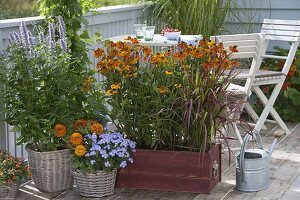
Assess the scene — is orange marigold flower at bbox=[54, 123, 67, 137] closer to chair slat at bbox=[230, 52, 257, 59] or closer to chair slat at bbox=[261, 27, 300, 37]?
chair slat at bbox=[230, 52, 257, 59]

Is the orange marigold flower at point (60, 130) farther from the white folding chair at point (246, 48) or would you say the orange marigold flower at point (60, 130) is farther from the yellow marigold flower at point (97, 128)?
the white folding chair at point (246, 48)

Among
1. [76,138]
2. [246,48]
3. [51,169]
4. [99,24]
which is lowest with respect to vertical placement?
[51,169]

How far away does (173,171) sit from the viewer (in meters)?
4.28

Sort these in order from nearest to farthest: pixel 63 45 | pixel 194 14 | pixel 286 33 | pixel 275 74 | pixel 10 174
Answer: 1. pixel 10 174
2. pixel 63 45
3. pixel 275 74
4. pixel 286 33
5. pixel 194 14

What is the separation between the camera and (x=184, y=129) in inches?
167

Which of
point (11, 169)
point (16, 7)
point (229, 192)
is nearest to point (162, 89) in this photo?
point (229, 192)

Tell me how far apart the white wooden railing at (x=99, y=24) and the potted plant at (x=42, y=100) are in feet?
0.71

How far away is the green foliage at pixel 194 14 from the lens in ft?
20.9

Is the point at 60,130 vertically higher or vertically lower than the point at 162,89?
lower

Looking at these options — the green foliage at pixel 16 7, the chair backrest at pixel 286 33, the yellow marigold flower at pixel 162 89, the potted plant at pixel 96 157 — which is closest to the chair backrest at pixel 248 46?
the chair backrest at pixel 286 33

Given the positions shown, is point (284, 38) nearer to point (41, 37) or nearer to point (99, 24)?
point (99, 24)

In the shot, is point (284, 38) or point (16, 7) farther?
point (16, 7)

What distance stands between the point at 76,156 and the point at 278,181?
142cm

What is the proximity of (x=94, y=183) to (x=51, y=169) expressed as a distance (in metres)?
0.30
